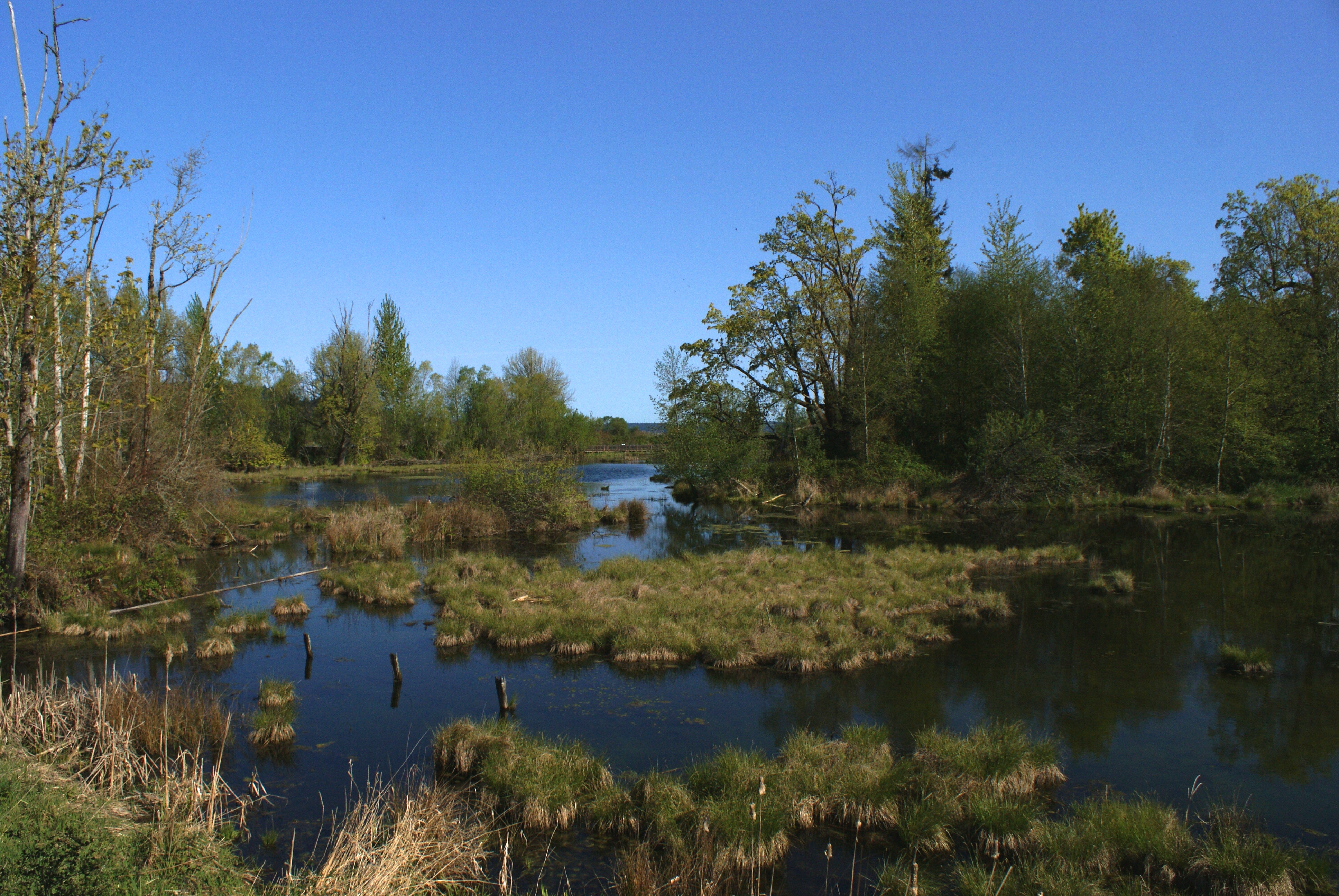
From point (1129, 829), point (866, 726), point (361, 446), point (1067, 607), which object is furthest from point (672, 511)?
point (361, 446)

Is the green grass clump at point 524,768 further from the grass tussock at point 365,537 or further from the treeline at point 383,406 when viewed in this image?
the treeline at point 383,406

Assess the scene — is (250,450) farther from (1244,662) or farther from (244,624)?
(1244,662)

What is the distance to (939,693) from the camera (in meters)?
10.0

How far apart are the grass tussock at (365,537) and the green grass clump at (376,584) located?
2.56 metres

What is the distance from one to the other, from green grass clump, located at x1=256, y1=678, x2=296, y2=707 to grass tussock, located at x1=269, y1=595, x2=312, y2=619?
4.61 m

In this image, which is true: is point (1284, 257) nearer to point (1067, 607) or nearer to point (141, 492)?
point (1067, 607)

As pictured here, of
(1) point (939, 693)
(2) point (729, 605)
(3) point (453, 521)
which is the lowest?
(1) point (939, 693)

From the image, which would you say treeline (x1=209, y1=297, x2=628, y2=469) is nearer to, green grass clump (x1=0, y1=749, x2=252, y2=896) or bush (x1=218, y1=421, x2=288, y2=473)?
bush (x1=218, y1=421, x2=288, y2=473)

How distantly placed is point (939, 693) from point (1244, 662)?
445 cm

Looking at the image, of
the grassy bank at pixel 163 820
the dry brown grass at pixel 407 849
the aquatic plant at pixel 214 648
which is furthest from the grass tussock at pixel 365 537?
the dry brown grass at pixel 407 849

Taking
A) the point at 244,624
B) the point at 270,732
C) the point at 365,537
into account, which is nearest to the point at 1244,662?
the point at 270,732

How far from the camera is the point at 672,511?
1312 inches

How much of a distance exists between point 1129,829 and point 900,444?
32.2 meters

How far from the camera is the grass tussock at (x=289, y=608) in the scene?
14117 millimetres
